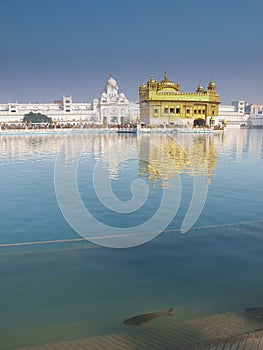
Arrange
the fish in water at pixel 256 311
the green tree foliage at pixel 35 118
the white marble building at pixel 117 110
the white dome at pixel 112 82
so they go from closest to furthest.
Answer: the fish in water at pixel 256 311 < the green tree foliage at pixel 35 118 < the white marble building at pixel 117 110 < the white dome at pixel 112 82

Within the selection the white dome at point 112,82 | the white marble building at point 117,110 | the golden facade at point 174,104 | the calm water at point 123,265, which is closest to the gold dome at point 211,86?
the golden facade at point 174,104

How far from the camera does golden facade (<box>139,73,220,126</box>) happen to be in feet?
179

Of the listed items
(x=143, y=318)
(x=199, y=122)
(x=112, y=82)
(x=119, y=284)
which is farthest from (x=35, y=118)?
(x=143, y=318)

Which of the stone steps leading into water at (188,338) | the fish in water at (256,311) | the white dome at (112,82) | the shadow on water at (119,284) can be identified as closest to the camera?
the stone steps leading into water at (188,338)

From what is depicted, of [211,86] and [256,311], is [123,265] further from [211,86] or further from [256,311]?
[211,86]

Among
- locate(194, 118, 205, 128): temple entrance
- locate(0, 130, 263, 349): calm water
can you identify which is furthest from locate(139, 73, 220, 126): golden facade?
locate(0, 130, 263, 349): calm water

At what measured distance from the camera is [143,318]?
416 centimetres

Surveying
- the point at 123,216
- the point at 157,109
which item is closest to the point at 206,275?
the point at 123,216

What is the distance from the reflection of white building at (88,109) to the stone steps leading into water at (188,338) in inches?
3336

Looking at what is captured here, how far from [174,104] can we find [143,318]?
5350 cm

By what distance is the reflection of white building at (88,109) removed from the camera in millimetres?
88688

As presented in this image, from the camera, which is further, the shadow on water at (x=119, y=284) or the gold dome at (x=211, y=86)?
the gold dome at (x=211, y=86)

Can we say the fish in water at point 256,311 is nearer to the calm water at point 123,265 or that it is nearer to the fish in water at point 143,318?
the calm water at point 123,265

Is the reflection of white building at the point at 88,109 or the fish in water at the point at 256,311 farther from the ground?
the reflection of white building at the point at 88,109
